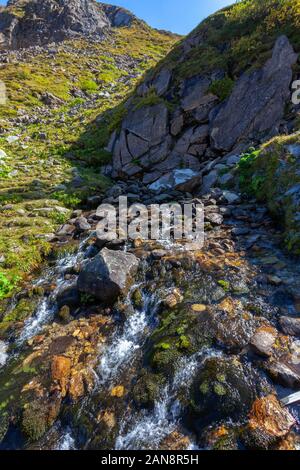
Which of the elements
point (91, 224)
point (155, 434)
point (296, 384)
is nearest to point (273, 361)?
point (296, 384)

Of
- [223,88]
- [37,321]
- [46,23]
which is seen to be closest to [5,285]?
[37,321]

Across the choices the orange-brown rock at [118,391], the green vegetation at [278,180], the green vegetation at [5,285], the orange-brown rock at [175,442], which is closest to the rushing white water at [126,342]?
the orange-brown rock at [118,391]

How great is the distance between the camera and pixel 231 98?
15.8 m

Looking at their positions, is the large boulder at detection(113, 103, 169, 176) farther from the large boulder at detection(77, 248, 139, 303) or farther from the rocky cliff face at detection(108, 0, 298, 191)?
the large boulder at detection(77, 248, 139, 303)

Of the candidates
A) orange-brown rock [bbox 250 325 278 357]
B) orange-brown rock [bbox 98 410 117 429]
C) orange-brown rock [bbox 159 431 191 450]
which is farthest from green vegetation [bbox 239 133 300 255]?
orange-brown rock [bbox 98 410 117 429]

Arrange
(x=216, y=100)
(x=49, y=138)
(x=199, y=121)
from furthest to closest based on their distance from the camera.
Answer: (x=49, y=138) → (x=199, y=121) → (x=216, y=100)

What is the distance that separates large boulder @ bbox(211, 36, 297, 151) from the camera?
1420 centimetres

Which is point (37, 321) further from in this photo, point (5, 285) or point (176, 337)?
point (176, 337)

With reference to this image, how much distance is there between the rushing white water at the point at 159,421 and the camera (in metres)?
4.48

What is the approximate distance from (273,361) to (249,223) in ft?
18.2

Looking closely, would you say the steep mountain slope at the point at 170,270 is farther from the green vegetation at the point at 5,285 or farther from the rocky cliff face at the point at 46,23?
the rocky cliff face at the point at 46,23

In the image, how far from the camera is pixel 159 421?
469 cm

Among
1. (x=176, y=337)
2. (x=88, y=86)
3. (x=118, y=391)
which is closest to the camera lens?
(x=118, y=391)

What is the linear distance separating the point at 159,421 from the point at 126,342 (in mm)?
1777
